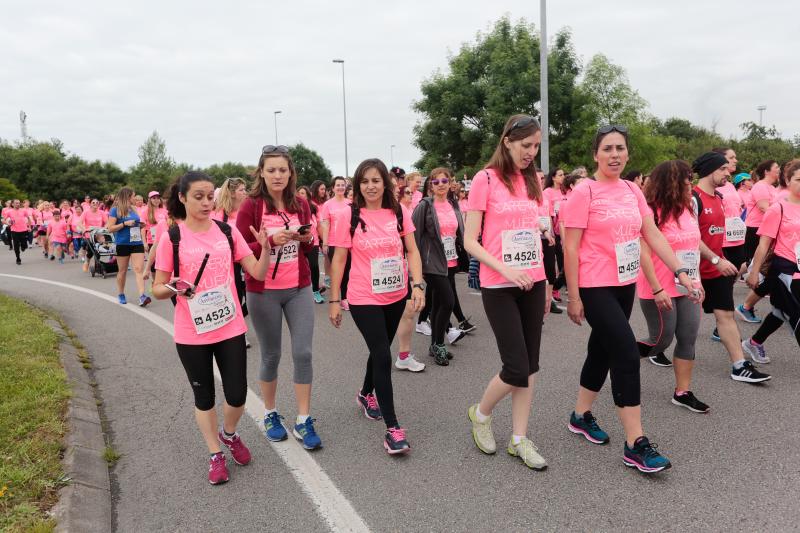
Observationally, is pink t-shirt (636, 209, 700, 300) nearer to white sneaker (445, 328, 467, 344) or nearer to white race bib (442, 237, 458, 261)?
white race bib (442, 237, 458, 261)

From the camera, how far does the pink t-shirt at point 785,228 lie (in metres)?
4.94

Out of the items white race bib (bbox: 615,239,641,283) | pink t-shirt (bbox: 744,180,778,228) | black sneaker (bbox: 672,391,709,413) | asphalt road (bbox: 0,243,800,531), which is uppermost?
pink t-shirt (bbox: 744,180,778,228)

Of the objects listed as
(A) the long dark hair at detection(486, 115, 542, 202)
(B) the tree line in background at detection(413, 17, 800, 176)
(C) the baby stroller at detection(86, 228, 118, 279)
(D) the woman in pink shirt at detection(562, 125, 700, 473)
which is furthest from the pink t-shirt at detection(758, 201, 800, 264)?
(B) the tree line in background at detection(413, 17, 800, 176)

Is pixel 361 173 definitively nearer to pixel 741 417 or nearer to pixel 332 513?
pixel 332 513

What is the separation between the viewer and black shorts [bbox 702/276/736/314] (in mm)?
5020

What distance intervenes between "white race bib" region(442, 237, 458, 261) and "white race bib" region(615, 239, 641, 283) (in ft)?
9.67

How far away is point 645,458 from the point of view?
343cm

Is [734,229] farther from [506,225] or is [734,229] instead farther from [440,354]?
[506,225]

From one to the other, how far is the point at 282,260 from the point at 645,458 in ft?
8.45

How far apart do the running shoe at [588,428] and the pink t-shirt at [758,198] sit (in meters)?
5.26

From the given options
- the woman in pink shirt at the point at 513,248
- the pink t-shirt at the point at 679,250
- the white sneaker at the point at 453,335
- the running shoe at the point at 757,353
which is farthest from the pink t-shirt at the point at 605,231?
the white sneaker at the point at 453,335

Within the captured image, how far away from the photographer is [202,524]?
3160 millimetres

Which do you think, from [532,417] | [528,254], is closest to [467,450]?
[532,417]

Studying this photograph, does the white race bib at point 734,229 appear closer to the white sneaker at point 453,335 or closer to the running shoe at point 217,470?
the white sneaker at point 453,335
